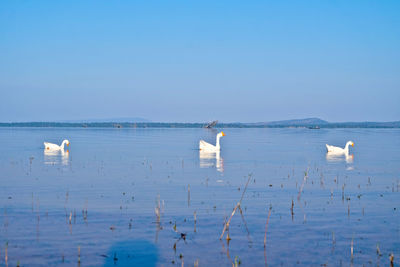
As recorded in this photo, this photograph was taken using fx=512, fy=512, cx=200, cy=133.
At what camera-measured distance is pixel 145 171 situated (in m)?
26.8

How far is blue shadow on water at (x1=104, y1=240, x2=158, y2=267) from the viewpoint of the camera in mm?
10625

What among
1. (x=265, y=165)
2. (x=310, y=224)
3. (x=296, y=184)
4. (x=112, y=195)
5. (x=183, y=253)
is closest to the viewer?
(x=183, y=253)

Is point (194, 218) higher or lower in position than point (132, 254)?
higher

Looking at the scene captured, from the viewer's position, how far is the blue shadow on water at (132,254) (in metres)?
10.6

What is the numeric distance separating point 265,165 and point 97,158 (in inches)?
447

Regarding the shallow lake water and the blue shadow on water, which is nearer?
the blue shadow on water

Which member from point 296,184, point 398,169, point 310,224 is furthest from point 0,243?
point 398,169

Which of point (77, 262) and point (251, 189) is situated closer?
point (77, 262)

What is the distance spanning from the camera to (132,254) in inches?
440

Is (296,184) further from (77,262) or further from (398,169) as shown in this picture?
(77,262)

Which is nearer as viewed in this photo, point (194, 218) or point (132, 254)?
point (132, 254)

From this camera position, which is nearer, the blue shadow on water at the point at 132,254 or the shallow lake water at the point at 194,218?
the blue shadow on water at the point at 132,254

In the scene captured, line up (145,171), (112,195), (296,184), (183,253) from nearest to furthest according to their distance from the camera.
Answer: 1. (183,253)
2. (112,195)
3. (296,184)
4. (145,171)

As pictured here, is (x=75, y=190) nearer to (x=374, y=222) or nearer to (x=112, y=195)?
(x=112, y=195)
